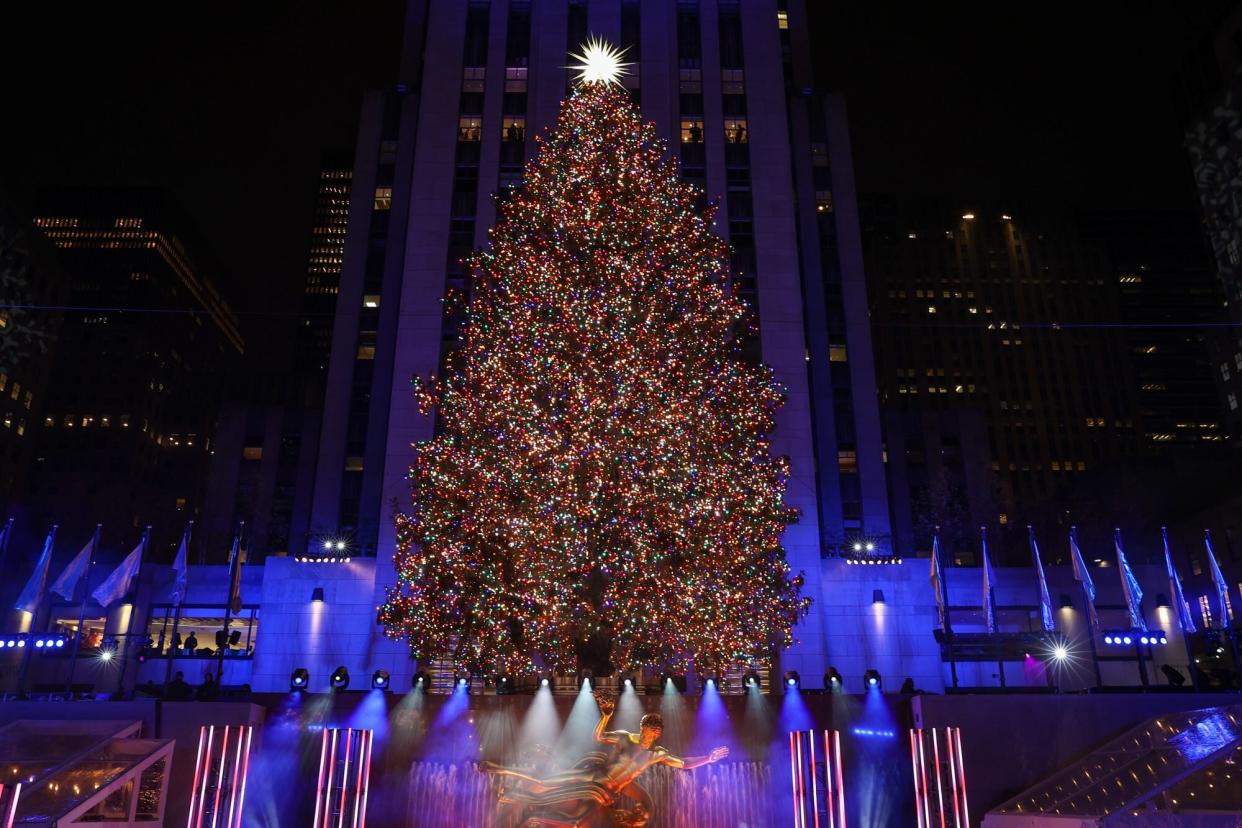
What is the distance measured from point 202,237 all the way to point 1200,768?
16871cm

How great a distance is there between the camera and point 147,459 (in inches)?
4500

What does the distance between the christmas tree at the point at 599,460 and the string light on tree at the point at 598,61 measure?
48.6ft

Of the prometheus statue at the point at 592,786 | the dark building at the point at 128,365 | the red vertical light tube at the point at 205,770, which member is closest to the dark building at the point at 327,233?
the dark building at the point at 128,365

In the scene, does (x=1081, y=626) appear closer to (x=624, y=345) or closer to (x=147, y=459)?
(x=624, y=345)

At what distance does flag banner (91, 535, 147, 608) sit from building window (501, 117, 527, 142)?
23.8m

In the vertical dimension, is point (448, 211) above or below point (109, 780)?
above

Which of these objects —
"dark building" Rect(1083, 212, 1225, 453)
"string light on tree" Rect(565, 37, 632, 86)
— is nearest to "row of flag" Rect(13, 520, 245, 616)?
"string light on tree" Rect(565, 37, 632, 86)

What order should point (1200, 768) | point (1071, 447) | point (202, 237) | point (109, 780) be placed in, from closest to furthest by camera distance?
point (1200, 768)
point (109, 780)
point (1071, 447)
point (202, 237)

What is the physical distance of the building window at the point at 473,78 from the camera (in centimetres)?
4094

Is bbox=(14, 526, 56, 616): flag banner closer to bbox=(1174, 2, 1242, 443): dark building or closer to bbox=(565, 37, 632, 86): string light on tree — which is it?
bbox=(565, 37, 632, 86): string light on tree

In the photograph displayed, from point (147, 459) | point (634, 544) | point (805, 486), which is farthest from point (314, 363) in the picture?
point (634, 544)

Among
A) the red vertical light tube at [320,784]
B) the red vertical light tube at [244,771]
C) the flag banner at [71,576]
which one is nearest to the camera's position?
the red vertical light tube at [320,784]

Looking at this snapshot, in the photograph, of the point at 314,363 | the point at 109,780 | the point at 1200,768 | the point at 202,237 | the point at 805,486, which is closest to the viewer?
the point at 1200,768

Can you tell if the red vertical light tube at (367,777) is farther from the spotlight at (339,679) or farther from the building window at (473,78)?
the building window at (473,78)
